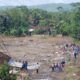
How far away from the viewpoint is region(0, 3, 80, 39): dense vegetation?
3806 cm

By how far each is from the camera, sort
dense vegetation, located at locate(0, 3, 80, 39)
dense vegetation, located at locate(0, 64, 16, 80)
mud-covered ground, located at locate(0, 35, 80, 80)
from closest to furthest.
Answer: dense vegetation, located at locate(0, 64, 16, 80) < mud-covered ground, located at locate(0, 35, 80, 80) < dense vegetation, located at locate(0, 3, 80, 39)

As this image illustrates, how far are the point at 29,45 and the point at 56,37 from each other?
22.2 ft

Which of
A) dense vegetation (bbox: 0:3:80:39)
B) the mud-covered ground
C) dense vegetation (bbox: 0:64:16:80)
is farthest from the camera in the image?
dense vegetation (bbox: 0:3:80:39)

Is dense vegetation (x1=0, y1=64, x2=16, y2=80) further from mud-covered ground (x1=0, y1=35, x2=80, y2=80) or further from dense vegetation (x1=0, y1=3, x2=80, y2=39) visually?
dense vegetation (x1=0, y1=3, x2=80, y2=39)

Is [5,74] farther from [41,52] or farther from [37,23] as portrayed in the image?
[37,23]

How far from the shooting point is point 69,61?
23.0 meters

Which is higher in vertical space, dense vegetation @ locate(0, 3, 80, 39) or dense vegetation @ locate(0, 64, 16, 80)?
dense vegetation @ locate(0, 64, 16, 80)

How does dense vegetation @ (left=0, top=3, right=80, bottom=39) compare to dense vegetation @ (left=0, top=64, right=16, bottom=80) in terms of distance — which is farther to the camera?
dense vegetation @ (left=0, top=3, right=80, bottom=39)

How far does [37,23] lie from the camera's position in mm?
48156

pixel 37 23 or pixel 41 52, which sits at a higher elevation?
pixel 41 52

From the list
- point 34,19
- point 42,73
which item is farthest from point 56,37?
point 42,73

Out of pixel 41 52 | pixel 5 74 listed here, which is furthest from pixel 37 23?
pixel 5 74

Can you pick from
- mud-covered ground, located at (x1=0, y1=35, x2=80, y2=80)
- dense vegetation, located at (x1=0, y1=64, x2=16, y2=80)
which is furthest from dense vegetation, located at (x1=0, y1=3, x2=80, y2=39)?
dense vegetation, located at (x1=0, y1=64, x2=16, y2=80)

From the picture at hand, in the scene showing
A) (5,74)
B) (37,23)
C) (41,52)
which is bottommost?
(37,23)
